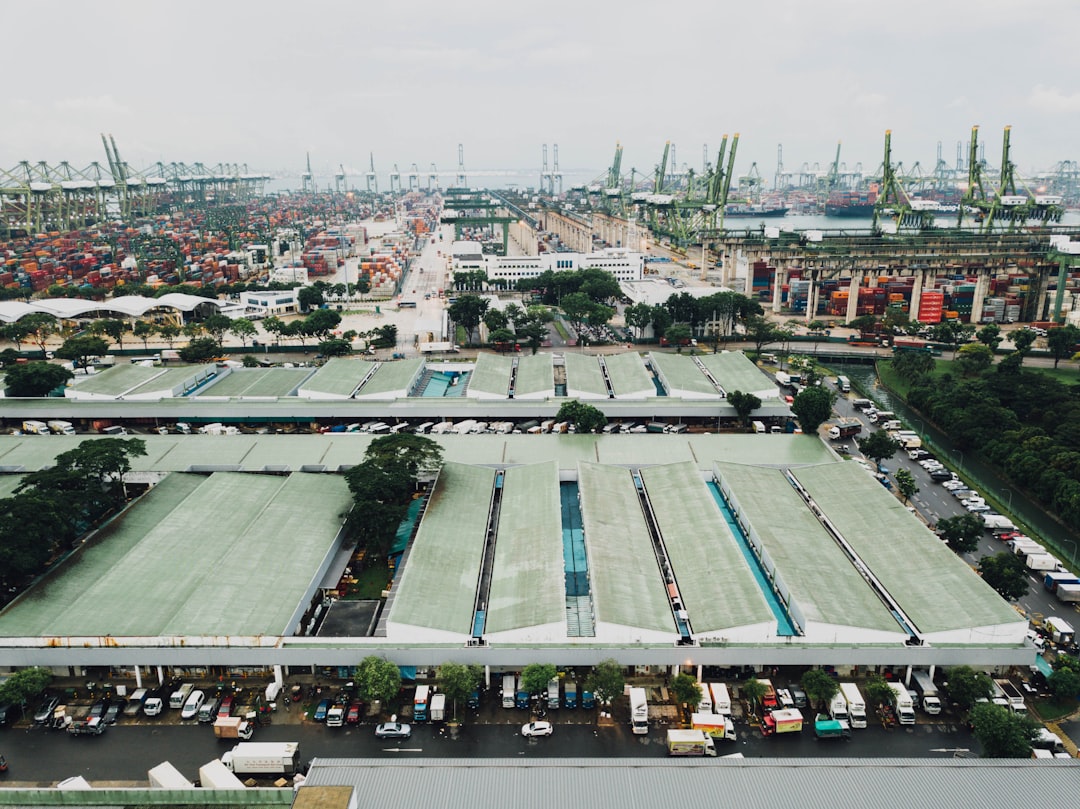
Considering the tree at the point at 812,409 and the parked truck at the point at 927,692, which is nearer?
the parked truck at the point at 927,692

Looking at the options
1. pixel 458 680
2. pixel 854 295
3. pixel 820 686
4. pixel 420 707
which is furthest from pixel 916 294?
pixel 420 707

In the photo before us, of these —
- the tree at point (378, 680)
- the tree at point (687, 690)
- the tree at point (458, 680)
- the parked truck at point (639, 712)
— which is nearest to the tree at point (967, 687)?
the tree at point (687, 690)

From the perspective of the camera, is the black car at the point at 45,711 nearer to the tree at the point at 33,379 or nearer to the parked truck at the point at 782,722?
the parked truck at the point at 782,722

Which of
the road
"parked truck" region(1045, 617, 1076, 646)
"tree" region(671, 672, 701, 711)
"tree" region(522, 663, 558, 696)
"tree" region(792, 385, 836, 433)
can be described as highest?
"tree" region(792, 385, 836, 433)

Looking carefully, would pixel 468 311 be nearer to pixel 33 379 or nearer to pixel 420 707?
pixel 33 379

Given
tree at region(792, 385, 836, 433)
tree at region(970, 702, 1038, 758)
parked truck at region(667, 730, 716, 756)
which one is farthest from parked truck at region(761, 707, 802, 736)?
tree at region(792, 385, 836, 433)

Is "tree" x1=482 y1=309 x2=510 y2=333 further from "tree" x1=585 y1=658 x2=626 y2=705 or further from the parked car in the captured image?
the parked car

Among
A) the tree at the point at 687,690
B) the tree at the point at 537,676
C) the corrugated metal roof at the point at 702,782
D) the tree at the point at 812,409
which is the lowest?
the tree at the point at 687,690
